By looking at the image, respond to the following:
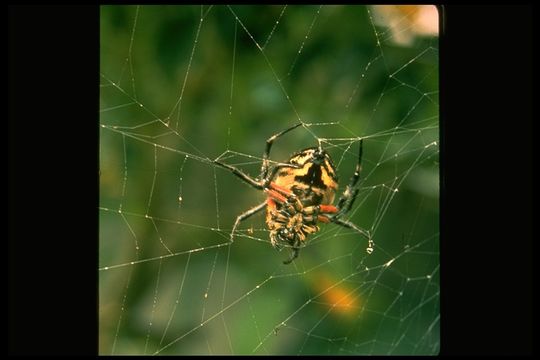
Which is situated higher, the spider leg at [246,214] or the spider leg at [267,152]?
the spider leg at [267,152]

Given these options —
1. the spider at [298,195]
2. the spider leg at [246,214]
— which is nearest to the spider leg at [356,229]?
the spider at [298,195]

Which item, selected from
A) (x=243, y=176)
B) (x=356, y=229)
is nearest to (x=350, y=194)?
(x=356, y=229)

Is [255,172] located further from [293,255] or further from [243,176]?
[293,255]

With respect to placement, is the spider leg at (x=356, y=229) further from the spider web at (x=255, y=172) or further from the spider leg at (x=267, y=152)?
the spider leg at (x=267, y=152)

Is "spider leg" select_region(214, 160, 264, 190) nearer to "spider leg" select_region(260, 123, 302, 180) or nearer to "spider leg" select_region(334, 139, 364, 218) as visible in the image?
"spider leg" select_region(260, 123, 302, 180)

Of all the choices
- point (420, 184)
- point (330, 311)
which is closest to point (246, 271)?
point (330, 311)

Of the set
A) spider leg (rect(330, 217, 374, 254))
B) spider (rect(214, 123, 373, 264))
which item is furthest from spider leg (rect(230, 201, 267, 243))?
spider leg (rect(330, 217, 374, 254))

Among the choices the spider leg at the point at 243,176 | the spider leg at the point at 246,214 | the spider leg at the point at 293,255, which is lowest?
the spider leg at the point at 293,255
